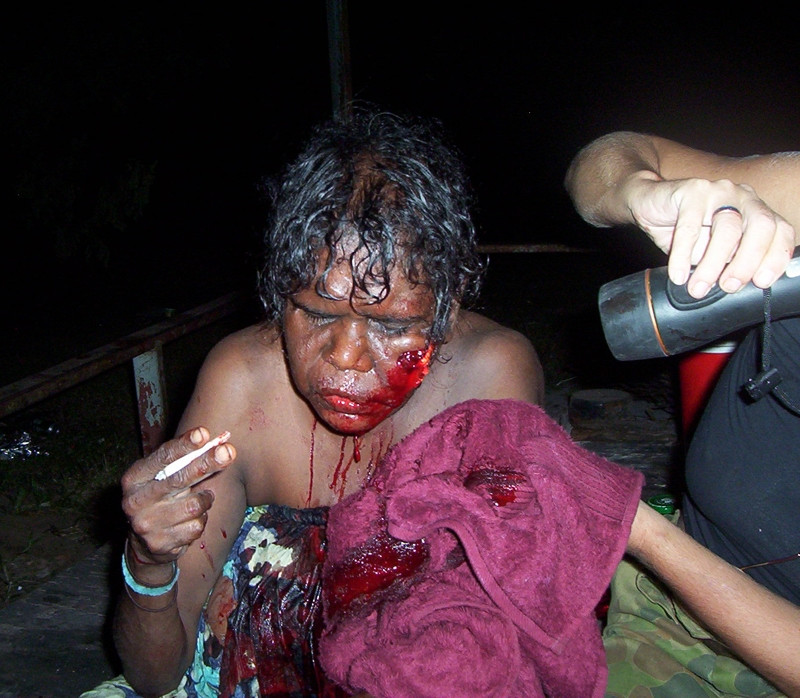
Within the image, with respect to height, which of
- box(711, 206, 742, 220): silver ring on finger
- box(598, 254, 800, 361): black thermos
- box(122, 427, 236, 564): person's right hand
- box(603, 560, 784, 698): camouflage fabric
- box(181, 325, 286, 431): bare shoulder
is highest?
box(711, 206, 742, 220): silver ring on finger

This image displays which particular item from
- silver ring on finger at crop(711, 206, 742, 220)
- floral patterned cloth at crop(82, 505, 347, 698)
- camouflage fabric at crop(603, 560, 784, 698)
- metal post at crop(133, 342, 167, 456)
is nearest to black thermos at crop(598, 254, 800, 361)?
silver ring on finger at crop(711, 206, 742, 220)

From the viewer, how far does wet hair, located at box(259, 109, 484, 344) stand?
1.97m

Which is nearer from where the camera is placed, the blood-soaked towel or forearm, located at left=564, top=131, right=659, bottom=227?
the blood-soaked towel

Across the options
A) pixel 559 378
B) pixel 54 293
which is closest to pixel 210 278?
pixel 54 293

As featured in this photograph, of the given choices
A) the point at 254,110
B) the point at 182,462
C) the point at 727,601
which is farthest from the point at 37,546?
the point at 254,110

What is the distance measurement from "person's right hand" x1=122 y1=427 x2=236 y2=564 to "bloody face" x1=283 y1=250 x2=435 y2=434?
0.43 m

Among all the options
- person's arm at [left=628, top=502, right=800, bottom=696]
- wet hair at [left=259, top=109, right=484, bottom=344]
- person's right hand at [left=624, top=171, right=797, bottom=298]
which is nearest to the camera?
person's right hand at [left=624, top=171, right=797, bottom=298]

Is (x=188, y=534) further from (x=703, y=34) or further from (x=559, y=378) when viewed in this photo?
(x=703, y=34)

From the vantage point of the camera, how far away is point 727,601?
147cm

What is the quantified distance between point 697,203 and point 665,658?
3.67ft

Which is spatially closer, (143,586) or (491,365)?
(143,586)

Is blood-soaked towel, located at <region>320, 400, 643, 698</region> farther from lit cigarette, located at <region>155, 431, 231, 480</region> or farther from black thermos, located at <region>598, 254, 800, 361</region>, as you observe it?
lit cigarette, located at <region>155, 431, 231, 480</region>

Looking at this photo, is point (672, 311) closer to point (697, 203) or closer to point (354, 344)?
point (697, 203)

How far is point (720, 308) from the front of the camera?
4.61 feet
